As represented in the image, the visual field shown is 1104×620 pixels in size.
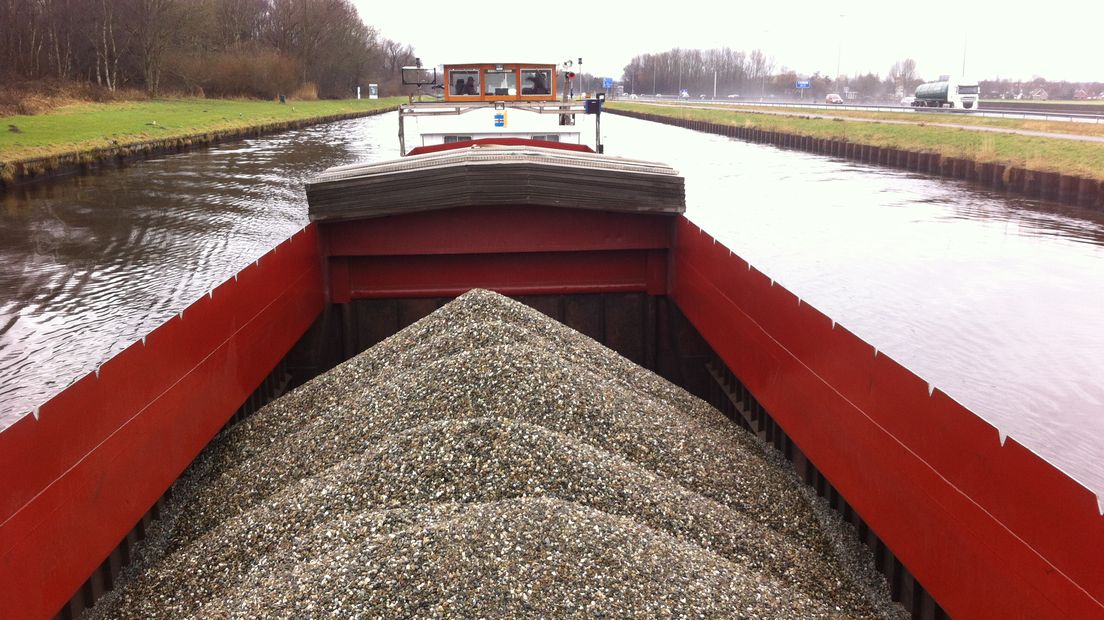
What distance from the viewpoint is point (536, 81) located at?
1769 cm

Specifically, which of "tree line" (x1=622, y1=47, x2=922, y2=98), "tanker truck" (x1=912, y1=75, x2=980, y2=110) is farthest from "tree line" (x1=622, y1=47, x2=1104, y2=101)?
"tanker truck" (x1=912, y1=75, x2=980, y2=110)

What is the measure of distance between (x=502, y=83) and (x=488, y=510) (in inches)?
596

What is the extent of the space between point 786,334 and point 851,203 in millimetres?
19056

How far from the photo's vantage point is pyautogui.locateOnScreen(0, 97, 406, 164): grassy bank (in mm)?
25891

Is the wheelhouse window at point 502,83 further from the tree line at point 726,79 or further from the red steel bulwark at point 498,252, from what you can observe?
the tree line at point 726,79

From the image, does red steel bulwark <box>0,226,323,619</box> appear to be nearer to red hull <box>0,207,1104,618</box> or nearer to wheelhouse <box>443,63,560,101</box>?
red hull <box>0,207,1104,618</box>

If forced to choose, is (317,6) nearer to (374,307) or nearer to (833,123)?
(833,123)

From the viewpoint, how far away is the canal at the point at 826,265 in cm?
985

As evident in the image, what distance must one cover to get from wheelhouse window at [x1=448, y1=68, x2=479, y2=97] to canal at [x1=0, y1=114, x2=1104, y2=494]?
4.52m

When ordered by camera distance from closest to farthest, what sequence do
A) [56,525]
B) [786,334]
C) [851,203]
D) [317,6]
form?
[56,525] → [786,334] → [851,203] → [317,6]

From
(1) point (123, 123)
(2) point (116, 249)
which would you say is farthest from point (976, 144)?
(1) point (123, 123)

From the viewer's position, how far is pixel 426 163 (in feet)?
23.5

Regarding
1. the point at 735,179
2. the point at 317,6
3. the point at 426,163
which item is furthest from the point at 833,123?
the point at 317,6

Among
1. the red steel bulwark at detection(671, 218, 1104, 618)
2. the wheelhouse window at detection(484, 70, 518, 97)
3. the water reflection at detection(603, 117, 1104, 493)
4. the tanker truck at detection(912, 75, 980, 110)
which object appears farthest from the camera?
the tanker truck at detection(912, 75, 980, 110)
